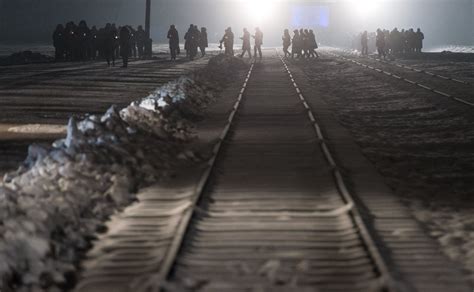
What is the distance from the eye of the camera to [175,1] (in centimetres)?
10975

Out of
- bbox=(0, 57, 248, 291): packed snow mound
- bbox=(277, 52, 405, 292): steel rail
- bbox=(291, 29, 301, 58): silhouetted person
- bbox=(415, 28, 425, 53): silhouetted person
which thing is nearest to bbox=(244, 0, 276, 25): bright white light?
bbox=(415, 28, 425, 53): silhouetted person

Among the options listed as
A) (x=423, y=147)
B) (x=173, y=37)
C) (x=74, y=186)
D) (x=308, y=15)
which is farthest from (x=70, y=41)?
(x=308, y=15)

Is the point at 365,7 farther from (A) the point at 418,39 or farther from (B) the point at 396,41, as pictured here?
(A) the point at 418,39

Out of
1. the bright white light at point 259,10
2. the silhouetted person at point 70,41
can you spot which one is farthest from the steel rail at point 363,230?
the bright white light at point 259,10

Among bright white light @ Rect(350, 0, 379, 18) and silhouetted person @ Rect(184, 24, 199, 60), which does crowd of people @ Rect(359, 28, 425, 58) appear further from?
bright white light @ Rect(350, 0, 379, 18)

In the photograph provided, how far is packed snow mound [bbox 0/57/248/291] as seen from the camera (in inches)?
228

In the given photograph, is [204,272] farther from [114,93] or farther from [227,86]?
[227,86]

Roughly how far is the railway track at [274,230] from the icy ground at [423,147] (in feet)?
2.70

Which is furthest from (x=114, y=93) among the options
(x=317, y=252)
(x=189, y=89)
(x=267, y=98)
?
(x=317, y=252)

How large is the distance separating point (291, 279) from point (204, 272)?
25.5 inches

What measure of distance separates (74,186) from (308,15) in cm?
12087

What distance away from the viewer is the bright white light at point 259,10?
423 feet

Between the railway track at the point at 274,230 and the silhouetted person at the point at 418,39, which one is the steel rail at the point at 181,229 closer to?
the railway track at the point at 274,230

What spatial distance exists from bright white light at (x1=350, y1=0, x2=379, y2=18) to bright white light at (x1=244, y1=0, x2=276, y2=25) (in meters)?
13.9
